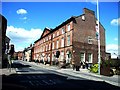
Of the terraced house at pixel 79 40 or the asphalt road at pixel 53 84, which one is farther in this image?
the terraced house at pixel 79 40

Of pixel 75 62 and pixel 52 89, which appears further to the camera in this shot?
pixel 75 62

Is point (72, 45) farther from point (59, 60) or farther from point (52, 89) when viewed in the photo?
point (52, 89)

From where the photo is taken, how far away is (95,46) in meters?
45.1

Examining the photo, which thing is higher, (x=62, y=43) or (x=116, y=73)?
(x=62, y=43)

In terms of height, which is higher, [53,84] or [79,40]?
[79,40]

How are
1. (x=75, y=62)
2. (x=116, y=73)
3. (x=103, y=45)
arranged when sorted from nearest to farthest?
1. (x=116, y=73)
2. (x=75, y=62)
3. (x=103, y=45)

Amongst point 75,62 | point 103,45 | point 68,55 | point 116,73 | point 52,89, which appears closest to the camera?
point 52,89

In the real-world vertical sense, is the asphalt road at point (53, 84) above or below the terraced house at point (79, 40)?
below

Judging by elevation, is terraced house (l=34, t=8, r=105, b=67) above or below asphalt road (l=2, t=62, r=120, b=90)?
above

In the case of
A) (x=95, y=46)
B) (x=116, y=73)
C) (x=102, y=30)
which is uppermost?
(x=102, y=30)

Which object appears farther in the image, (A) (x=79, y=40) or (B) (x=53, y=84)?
(A) (x=79, y=40)

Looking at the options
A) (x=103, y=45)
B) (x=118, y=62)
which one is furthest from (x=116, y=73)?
(x=103, y=45)

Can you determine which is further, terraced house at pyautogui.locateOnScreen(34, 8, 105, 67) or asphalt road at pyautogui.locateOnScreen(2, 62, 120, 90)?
terraced house at pyautogui.locateOnScreen(34, 8, 105, 67)

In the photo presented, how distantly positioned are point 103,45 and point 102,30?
371 cm
